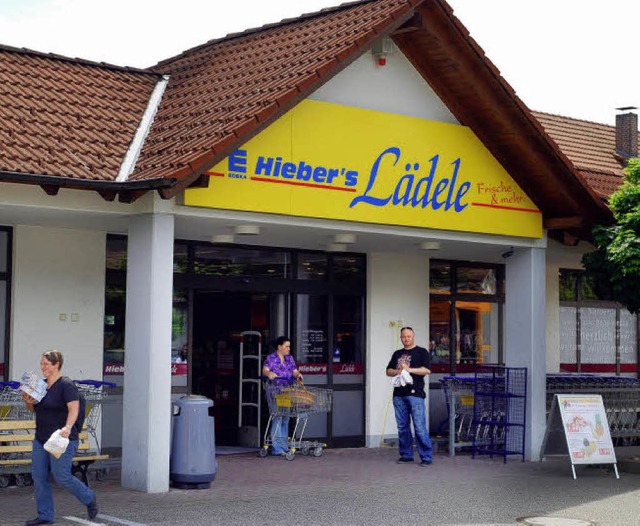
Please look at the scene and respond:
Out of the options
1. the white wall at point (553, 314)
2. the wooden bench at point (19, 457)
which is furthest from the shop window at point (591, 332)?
the wooden bench at point (19, 457)

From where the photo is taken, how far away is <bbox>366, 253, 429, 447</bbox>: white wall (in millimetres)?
18781

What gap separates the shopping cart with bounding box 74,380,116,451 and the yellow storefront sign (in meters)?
A: 2.67

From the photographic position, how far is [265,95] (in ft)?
45.4

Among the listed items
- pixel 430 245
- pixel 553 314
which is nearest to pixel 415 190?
pixel 430 245

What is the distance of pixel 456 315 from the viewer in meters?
20.2

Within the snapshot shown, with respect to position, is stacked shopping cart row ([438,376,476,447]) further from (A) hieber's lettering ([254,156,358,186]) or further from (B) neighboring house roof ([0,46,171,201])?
(B) neighboring house roof ([0,46,171,201])

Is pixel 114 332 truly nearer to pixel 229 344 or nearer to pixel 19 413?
pixel 19 413

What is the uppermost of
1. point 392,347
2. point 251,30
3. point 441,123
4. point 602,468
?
point 251,30

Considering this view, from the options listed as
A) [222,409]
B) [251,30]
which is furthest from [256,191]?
[222,409]

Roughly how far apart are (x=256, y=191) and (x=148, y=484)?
3466mm

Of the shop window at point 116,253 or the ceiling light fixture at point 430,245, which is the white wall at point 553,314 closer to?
the ceiling light fixture at point 430,245

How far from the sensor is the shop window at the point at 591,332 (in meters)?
22.0

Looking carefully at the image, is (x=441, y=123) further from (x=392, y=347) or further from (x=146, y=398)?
(x=146, y=398)

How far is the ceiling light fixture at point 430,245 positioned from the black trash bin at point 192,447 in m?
4.64
